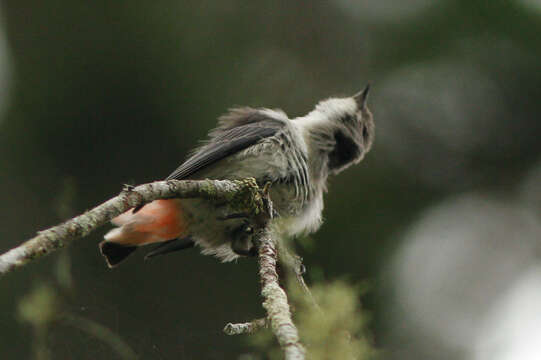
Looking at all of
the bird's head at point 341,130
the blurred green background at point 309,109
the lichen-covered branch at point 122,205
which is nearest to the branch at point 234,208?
the lichen-covered branch at point 122,205

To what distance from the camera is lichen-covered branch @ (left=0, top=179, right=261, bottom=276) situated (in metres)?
1.37

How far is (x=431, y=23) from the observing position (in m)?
5.26

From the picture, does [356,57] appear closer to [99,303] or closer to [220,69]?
[220,69]

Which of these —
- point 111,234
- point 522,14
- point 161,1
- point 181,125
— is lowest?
point 111,234

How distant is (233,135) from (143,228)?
70 cm

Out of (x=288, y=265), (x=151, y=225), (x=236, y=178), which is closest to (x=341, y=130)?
(x=236, y=178)

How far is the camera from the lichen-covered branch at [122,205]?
4.48 feet

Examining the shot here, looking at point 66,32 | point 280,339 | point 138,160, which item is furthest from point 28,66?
point 280,339

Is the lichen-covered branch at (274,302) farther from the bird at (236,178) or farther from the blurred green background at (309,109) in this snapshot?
the blurred green background at (309,109)

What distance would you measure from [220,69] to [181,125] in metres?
0.58

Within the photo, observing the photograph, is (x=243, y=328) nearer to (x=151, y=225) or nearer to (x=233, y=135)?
(x=151, y=225)

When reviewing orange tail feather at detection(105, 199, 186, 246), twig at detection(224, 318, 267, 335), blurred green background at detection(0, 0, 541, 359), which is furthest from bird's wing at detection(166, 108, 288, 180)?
twig at detection(224, 318, 267, 335)

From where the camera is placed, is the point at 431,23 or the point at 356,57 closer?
the point at 431,23

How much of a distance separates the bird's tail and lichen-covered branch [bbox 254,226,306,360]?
2.83 feet
